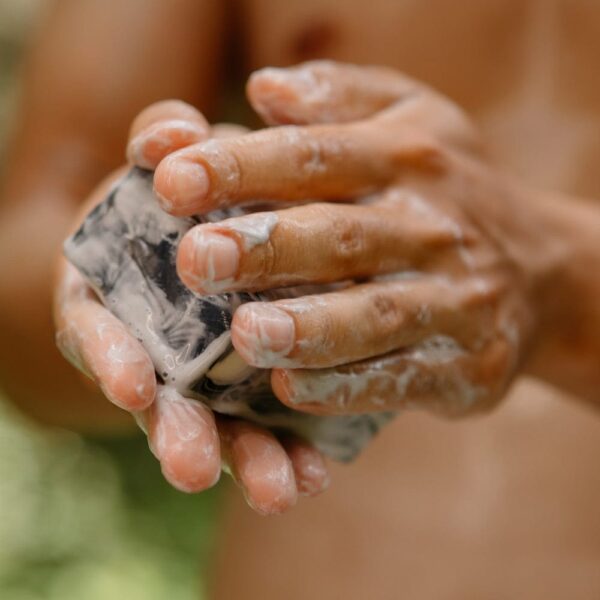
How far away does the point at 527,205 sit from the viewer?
0.67m

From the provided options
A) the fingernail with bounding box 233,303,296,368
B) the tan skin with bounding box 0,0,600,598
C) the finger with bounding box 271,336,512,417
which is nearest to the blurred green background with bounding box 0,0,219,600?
the tan skin with bounding box 0,0,600,598

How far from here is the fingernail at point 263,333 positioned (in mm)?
439

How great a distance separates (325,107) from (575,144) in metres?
0.41

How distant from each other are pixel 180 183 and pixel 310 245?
0.09m

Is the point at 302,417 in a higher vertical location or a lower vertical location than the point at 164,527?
higher

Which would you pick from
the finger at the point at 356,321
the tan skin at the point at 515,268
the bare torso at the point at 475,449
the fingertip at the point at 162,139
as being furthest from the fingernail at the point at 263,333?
the bare torso at the point at 475,449

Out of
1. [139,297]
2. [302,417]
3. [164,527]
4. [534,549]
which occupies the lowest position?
[164,527]

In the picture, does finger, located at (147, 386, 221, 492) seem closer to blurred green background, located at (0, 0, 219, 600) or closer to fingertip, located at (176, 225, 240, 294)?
fingertip, located at (176, 225, 240, 294)

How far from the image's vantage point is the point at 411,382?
1.78ft

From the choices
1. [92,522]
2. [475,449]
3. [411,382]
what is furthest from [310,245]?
[92,522]

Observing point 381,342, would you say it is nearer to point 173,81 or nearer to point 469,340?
point 469,340

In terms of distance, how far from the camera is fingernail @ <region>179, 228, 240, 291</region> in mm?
437

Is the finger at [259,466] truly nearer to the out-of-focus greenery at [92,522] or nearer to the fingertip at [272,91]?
the fingertip at [272,91]

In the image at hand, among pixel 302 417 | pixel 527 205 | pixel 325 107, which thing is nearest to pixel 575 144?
pixel 527 205
